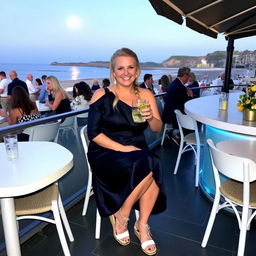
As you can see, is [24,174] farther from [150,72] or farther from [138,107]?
[150,72]

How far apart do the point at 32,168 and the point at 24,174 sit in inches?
3.2

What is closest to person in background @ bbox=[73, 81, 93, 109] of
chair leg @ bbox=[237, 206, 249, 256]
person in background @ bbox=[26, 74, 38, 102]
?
chair leg @ bbox=[237, 206, 249, 256]

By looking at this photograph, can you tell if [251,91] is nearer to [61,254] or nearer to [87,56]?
[61,254]

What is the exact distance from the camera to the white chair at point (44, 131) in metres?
2.10

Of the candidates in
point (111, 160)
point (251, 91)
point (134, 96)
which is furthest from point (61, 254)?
point (251, 91)

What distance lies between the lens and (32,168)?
52.6 inches

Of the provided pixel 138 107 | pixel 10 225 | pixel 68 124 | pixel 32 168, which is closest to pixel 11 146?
pixel 32 168

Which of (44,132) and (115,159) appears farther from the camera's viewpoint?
(44,132)

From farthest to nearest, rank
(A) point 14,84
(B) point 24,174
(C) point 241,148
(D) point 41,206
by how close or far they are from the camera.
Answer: (A) point 14,84 < (C) point 241,148 < (D) point 41,206 < (B) point 24,174

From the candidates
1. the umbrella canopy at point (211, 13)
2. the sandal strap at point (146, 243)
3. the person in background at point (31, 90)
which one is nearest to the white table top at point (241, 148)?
the sandal strap at point (146, 243)

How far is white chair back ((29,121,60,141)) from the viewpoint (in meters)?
2.12

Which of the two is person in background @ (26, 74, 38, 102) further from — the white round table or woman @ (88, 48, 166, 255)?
the white round table

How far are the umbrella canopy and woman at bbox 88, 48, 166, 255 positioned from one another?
5.16 ft

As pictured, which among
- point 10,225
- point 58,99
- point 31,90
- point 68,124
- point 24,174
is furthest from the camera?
point 31,90
